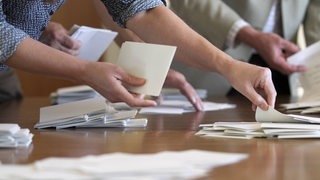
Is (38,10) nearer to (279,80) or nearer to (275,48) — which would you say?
(275,48)

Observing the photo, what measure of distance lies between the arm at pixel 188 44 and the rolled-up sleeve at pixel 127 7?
0.06ft

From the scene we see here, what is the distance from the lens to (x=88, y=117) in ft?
4.99

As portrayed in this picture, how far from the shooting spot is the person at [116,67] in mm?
1405

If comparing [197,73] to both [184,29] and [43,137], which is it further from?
[43,137]

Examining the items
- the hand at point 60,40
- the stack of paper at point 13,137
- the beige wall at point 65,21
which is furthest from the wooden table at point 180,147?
the beige wall at point 65,21

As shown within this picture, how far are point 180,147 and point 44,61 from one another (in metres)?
0.40

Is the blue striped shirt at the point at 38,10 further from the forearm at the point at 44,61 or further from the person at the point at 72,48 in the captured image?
the person at the point at 72,48

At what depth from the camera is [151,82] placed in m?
1.47

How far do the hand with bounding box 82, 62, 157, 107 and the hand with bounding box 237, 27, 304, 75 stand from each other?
1.18 metres

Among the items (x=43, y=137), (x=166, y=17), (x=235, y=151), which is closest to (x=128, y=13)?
(x=166, y=17)

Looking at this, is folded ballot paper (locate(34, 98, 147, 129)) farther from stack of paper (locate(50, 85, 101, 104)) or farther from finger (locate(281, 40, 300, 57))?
finger (locate(281, 40, 300, 57))

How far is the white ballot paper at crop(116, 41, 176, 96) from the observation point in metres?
1.44

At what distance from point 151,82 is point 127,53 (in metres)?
0.09

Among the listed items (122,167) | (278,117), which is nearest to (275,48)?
(278,117)
